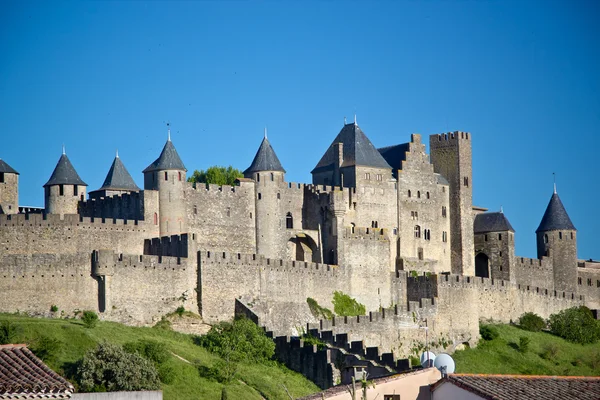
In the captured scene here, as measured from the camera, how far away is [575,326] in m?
78.9

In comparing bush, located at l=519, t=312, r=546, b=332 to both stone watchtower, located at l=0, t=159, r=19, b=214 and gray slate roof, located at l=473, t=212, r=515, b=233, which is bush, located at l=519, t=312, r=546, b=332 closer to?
gray slate roof, located at l=473, t=212, r=515, b=233

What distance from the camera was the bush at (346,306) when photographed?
7075 cm

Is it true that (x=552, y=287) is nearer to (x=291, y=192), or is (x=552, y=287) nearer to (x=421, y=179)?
(x=421, y=179)

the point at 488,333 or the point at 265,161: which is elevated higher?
the point at 265,161

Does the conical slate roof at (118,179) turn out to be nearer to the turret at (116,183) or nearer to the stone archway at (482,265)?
the turret at (116,183)

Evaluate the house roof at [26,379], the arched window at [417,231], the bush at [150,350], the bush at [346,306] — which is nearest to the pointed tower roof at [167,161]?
the bush at [346,306]

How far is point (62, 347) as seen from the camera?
5272cm

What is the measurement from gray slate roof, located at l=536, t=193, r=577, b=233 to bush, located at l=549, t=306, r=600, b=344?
27.4 feet

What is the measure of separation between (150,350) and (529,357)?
26923 millimetres

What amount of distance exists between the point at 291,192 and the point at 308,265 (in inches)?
249

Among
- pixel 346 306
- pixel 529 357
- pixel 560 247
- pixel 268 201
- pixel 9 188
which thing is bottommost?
pixel 529 357

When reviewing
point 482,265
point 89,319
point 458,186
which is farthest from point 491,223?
point 89,319

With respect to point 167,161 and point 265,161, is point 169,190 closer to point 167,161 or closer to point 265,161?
point 167,161

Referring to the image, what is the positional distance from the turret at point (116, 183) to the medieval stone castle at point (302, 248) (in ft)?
0.26
